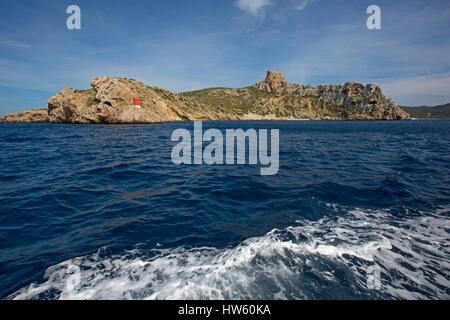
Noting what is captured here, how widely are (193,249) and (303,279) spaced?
9.90 feet

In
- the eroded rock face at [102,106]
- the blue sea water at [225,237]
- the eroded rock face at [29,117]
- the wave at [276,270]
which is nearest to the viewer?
the wave at [276,270]

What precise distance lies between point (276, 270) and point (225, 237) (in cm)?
222

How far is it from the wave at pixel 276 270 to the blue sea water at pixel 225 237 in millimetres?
27

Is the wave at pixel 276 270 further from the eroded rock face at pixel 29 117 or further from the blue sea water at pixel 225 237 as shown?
the eroded rock face at pixel 29 117

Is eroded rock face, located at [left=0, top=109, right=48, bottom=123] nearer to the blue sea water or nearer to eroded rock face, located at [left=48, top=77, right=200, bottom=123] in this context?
eroded rock face, located at [left=48, top=77, right=200, bottom=123]

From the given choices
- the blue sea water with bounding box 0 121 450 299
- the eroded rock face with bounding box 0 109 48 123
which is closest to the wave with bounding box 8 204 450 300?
the blue sea water with bounding box 0 121 450 299

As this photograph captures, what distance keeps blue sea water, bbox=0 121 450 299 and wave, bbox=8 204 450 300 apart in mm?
27

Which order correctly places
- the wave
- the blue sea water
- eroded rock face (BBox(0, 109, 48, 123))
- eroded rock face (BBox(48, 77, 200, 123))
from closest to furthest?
the wave
the blue sea water
eroded rock face (BBox(48, 77, 200, 123))
eroded rock face (BBox(0, 109, 48, 123))

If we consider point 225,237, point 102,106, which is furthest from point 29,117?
point 225,237

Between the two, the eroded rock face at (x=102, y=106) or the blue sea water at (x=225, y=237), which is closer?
the blue sea water at (x=225, y=237)

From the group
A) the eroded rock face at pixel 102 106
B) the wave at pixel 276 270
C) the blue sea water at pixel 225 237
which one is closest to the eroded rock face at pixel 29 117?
the eroded rock face at pixel 102 106

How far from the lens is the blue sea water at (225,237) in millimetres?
5574

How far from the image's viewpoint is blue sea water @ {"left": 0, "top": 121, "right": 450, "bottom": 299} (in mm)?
5574
